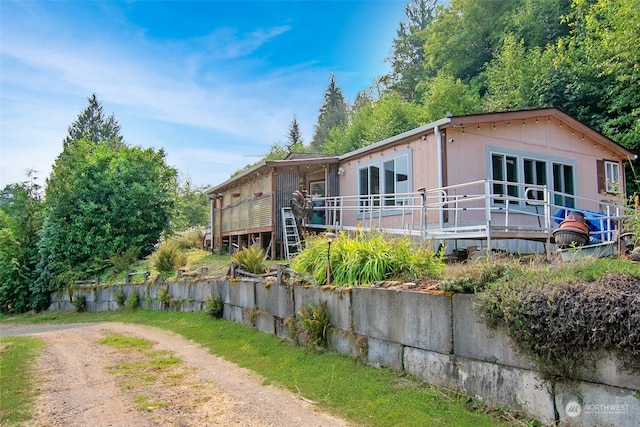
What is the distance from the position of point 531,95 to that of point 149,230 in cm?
1854

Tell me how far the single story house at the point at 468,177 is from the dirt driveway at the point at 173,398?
181 inches

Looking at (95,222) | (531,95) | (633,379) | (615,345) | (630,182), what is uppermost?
(531,95)

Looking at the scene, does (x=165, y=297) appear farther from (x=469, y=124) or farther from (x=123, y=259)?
(x=469, y=124)

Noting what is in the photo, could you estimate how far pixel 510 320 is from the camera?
3.65 metres

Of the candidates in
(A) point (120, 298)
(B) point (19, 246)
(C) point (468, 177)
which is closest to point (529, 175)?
(C) point (468, 177)

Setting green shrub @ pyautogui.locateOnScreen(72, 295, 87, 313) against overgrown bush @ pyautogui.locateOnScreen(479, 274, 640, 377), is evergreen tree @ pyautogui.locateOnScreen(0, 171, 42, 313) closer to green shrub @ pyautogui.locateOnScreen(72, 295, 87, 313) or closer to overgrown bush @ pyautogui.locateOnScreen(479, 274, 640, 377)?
green shrub @ pyautogui.locateOnScreen(72, 295, 87, 313)

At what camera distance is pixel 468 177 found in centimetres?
1073

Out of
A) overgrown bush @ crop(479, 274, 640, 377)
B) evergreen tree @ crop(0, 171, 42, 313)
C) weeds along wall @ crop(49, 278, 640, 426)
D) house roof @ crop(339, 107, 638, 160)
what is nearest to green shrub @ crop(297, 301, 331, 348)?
weeds along wall @ crop(49, 278, 640, 426)

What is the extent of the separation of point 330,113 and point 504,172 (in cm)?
4094

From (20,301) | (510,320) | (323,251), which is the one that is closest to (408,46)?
(20,301)

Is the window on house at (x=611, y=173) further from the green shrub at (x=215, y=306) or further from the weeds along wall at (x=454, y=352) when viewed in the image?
the green shrub at (x=215, y=306)

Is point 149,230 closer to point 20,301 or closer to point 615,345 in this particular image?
point 20,301

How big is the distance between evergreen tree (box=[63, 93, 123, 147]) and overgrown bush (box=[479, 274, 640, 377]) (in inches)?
2024

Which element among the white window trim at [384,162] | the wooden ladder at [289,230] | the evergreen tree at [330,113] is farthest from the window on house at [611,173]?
the evergreen tree at [330,113]
